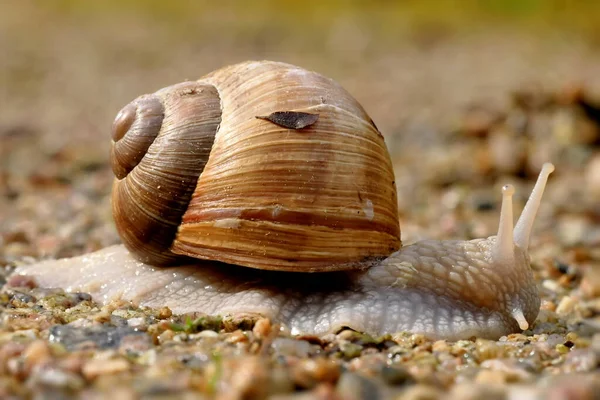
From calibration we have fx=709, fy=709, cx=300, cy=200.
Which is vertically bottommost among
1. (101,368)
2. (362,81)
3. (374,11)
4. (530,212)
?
(101,368)

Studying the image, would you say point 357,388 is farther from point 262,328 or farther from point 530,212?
point 530,212

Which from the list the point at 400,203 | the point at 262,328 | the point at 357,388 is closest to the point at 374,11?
the point at 400,203

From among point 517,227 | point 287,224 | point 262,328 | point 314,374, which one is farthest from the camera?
point 517,227

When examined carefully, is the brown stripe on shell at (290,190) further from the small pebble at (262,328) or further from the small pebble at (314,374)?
the small pebble at (314,374)

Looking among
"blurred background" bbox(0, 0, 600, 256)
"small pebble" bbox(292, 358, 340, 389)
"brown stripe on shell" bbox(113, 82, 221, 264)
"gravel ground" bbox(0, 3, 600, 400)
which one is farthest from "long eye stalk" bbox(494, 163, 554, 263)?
"blurred background" bbox(0, 0, 600, 256)

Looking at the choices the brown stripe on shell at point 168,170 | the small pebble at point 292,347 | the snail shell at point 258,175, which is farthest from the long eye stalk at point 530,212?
the brown stripe on shell at point 168,170
